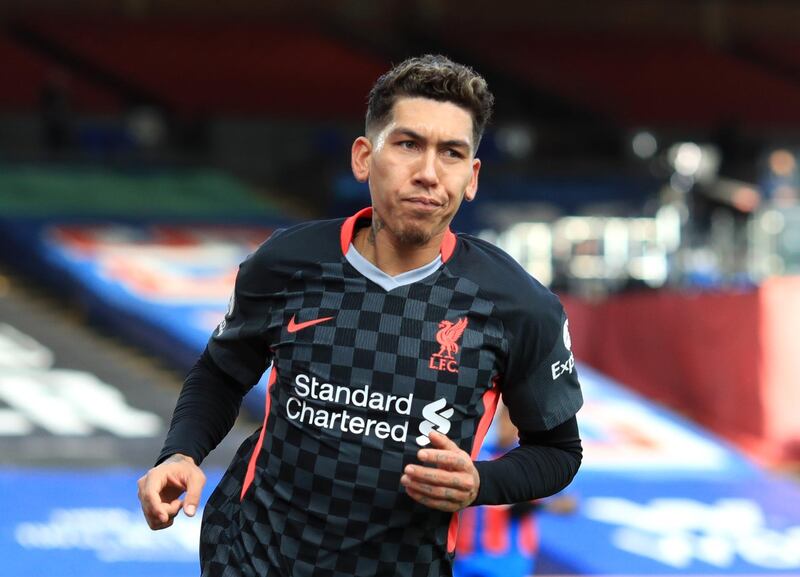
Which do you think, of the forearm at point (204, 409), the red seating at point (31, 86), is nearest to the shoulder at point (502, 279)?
the forearm at point (204, 409)

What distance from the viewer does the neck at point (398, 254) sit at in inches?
123

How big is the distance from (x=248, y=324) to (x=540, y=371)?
0.64m

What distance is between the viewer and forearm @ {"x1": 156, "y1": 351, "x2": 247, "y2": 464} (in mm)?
3258

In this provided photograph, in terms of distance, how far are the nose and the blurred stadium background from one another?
3.64 meters

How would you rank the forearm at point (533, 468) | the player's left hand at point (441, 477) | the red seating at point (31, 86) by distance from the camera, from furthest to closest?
the red seating at point (31, 86)
the forearm at point (533, 468)
the player's left hand at point (441, 477)

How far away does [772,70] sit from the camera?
25.5 metres

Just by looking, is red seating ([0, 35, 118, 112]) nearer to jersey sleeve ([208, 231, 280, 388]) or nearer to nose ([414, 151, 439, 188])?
jersey sleeve ([208, 231, 280, 388])

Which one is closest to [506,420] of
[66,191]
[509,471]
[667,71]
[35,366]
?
[509,471]

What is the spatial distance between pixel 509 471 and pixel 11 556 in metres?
5.33

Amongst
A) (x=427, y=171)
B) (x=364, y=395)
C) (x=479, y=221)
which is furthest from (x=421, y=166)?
(x=479, y=221)

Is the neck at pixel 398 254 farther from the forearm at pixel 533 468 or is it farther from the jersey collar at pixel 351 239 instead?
the forearm at pixel 533 468

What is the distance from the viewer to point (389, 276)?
3.12 m

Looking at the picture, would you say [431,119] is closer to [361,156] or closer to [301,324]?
[361,156]

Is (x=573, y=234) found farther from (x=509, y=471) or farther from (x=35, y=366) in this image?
(x=509, y=471)
